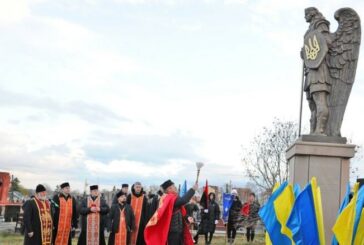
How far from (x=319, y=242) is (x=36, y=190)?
261 inches

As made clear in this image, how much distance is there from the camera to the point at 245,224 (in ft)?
67.7

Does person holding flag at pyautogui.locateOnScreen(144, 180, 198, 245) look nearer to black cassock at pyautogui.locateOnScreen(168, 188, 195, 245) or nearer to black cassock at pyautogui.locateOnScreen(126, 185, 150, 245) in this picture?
black cassock at pyautogui.locateOnScreen(168, 188, 195, 245)

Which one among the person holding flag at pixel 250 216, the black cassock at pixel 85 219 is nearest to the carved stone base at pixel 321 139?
the black cassock at pixel 85 219

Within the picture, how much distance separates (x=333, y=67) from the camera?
11.5m

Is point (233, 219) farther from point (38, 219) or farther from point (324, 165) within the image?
point (324, 165)

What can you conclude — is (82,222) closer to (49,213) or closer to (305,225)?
(49,213)

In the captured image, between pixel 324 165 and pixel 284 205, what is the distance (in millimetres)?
2743

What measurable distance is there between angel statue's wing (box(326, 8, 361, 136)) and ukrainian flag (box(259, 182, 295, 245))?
9.51 ft

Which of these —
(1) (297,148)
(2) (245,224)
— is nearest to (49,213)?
(1) (297,148)

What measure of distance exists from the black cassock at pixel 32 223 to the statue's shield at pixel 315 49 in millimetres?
6068

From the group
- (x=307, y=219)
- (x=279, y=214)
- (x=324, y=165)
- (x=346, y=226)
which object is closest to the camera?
(x=346, y=226)

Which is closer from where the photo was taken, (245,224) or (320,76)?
(320,76)

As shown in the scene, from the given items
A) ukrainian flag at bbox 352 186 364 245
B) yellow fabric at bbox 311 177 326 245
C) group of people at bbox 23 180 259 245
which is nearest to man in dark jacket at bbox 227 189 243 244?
group of people at bbox 23 180 259 245

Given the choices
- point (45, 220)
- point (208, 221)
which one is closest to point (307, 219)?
point (45, 220)
